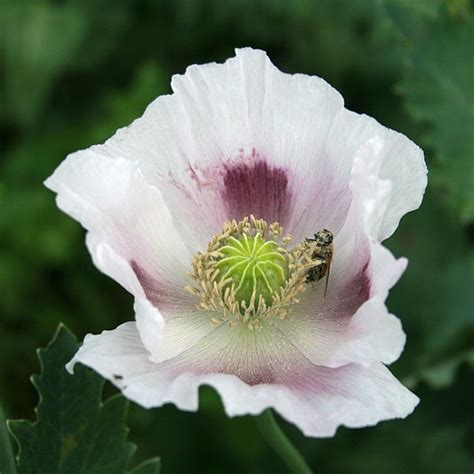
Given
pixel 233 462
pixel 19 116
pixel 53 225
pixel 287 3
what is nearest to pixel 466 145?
pixel 287 3

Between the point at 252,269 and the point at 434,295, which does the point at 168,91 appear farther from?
the point at 252,269

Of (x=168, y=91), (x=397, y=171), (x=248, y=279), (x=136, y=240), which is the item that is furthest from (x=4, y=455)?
(x=168, y=91)

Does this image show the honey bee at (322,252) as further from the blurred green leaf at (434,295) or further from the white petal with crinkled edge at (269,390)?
the blurred green leaf at (434,295)

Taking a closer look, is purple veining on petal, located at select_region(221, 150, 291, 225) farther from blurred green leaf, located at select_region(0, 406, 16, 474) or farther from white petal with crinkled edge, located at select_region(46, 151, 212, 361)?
blurred green leaf, located at select_region(0, 406, 16, 474)

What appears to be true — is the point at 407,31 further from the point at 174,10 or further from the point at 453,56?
the point at 174,10

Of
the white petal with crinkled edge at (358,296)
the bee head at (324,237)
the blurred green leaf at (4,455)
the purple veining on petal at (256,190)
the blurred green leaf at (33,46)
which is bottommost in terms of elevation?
the blurred green leaf at (4,455)

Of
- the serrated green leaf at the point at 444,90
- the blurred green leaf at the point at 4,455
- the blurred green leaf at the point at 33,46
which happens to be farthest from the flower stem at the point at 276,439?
the blurred green leaf at the point at 33,46
